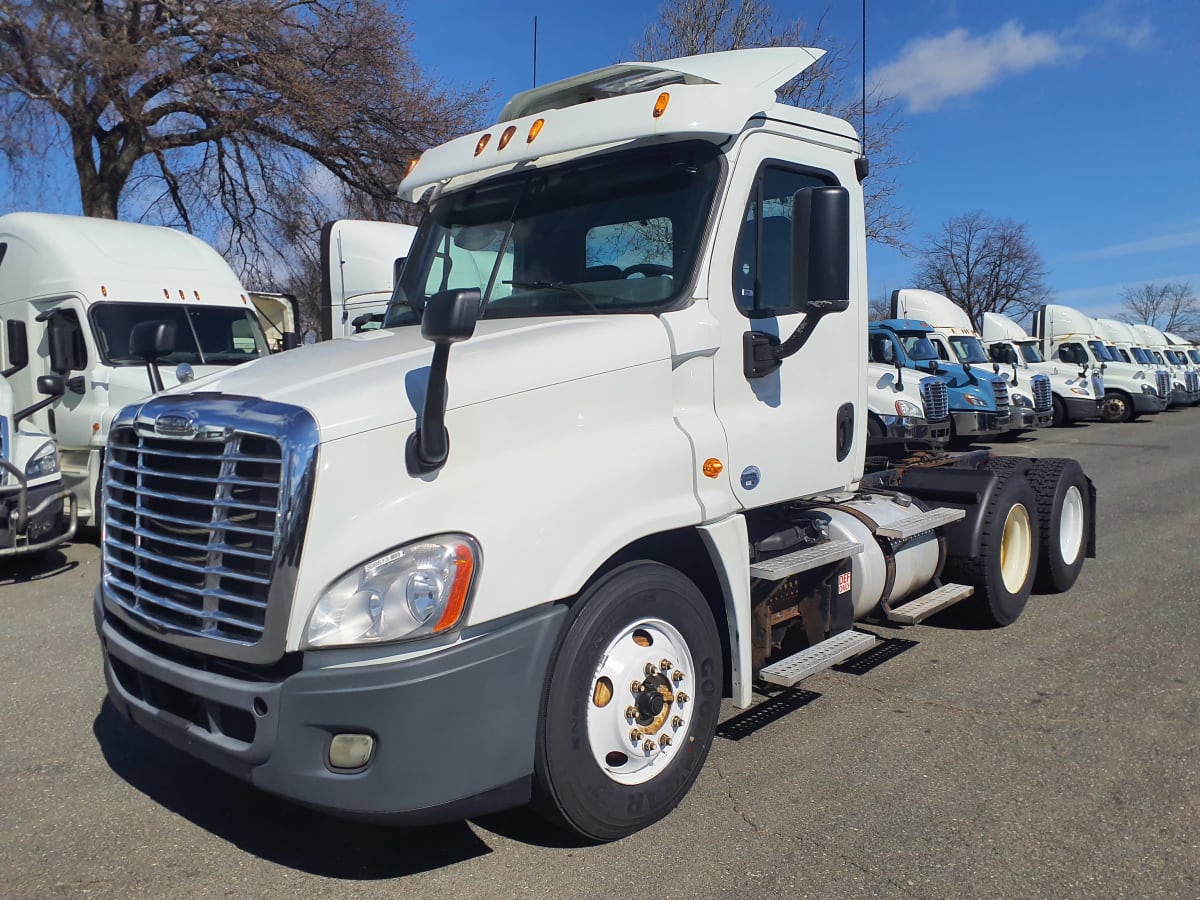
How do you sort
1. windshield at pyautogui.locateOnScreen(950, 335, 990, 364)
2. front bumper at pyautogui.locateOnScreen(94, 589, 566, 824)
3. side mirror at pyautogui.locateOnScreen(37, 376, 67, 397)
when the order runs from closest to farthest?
front bumper at pyautogui.locateOnScreen(94, 589, 566, 824), side mirror at pyautogui.locateOnScreen(37, 376, 67, 397), windshield at pyautogui.locateOnScreen(950, 335, 990, 364)

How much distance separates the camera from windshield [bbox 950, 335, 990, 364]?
66.4 feet

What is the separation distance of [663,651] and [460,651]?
37.1 inches

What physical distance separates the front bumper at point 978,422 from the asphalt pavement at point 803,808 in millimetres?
12480

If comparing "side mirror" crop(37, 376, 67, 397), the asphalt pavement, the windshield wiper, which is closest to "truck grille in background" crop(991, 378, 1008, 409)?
the asphalt pavement

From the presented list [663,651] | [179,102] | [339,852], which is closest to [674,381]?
[663,651]

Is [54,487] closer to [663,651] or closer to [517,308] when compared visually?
[517,308]

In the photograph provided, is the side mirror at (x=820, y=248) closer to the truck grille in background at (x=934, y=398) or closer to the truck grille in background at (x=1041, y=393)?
the truck grille in background at (x=934, y=398)

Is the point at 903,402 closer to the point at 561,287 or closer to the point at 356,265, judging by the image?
the point at 356,265

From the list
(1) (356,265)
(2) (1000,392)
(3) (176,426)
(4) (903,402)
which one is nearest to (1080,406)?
(2) (1000,392)

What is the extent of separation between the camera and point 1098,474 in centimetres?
1405

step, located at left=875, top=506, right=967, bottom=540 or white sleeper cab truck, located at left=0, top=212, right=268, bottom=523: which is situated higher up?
white sleeper cab truck, located at left=0, top=212, right=268, bottom=523

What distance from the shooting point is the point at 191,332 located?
33.9 feet

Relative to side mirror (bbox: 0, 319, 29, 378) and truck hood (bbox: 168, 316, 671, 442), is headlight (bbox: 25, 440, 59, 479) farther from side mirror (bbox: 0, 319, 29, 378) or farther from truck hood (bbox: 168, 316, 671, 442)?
truck hood (bbox: 168, 316, 671, 442)

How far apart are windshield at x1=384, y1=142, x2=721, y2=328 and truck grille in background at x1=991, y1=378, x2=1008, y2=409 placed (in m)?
16.5
